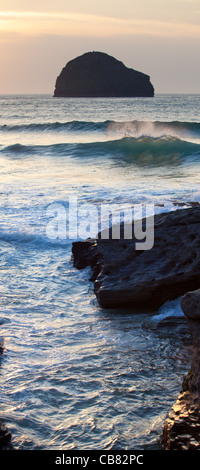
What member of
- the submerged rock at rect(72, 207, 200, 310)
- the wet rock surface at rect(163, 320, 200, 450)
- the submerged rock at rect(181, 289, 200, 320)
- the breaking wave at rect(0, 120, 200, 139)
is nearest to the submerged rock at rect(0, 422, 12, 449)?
the wet rock surface at rect(163, 320, 200, 450)

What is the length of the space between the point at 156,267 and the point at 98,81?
133 meters

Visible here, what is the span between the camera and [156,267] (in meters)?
5.74

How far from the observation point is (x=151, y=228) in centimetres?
618

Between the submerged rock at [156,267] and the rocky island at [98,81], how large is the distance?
12956 centimetres

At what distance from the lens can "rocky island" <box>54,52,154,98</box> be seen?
434 ft

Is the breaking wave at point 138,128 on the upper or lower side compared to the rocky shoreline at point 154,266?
upper

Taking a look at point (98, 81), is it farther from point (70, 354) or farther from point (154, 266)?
point (70, 354)

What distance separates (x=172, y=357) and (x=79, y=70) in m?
135

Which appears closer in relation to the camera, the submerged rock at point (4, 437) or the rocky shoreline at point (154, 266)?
the submerged rock at point (4, 437)

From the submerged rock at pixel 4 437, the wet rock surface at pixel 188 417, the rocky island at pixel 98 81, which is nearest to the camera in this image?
the wet rock surface at pixel 188 417

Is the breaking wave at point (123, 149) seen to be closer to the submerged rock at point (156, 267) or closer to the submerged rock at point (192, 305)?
the submerged rock at point (156, 267)

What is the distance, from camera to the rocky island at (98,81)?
13225cm

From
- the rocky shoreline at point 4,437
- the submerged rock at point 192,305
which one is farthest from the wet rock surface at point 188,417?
the rocky shoreline at point 4,437

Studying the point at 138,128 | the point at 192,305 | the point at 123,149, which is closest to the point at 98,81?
the point at 138,128
